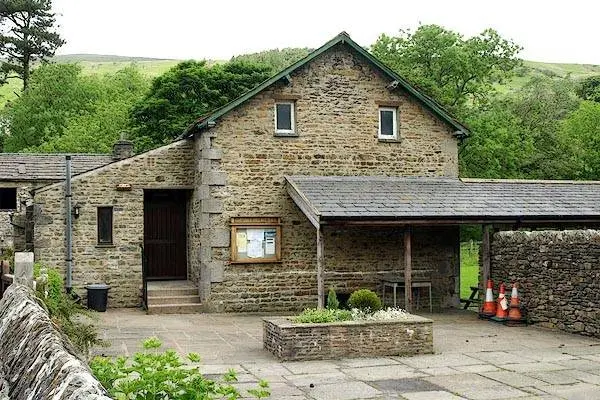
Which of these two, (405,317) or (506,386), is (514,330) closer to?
(405,317)

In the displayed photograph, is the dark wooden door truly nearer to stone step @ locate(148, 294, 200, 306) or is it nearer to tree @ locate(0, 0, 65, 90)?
stone step @ locate(148, 294, 200, 306)

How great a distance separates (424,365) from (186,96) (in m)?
29.6

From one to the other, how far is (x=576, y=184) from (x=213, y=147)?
Answer: 10552 mm

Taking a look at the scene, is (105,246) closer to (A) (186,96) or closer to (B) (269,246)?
(B) (269,246)

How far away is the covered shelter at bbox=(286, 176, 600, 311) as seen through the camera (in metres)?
16.3

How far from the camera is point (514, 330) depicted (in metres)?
15.4

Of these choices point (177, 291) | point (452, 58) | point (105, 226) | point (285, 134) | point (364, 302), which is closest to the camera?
point (364, 302)

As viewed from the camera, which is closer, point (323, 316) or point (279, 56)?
point (323, 316)

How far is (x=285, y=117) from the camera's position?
1884cm

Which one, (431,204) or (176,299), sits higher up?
(431,204)

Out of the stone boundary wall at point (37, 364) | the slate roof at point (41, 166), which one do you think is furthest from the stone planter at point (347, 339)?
the slate roof at point (41, 166)

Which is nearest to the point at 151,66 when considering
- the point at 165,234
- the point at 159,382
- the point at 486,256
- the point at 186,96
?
the point at 186,96

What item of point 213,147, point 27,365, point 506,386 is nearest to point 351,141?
point 213,147

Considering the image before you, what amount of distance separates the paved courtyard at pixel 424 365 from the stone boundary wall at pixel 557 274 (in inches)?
18.0
